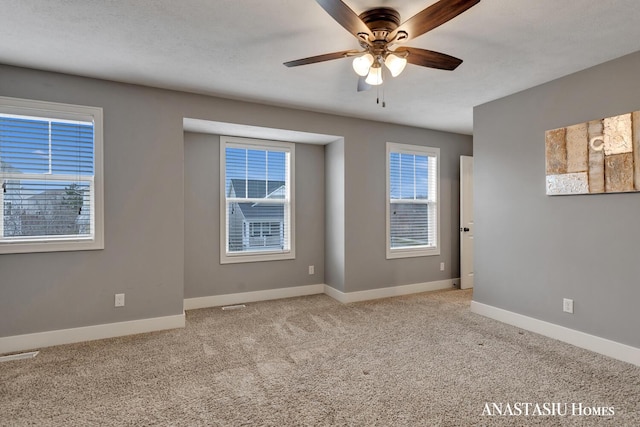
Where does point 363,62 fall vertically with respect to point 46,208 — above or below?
above

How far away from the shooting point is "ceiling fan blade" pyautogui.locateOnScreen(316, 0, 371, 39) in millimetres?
1650

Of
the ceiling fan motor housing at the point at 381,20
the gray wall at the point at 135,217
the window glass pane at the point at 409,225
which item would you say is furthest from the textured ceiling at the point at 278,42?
the window glass pane at the point at 409,225

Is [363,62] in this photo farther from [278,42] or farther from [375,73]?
[278,42]

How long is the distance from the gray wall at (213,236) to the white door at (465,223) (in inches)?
94.6

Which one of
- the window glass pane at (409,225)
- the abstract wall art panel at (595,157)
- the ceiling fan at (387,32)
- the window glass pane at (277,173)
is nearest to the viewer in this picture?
the ceiling fan at (387,32)

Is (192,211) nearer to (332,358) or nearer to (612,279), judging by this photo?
(332,358)

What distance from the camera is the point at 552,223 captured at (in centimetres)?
321

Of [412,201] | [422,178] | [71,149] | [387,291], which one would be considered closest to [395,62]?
[71,149]

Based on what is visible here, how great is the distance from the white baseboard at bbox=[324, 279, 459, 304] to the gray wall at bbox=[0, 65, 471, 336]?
107 millimetres

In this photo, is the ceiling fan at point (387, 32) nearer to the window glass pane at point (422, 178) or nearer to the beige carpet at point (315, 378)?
the beige carpet at point (315, 378)

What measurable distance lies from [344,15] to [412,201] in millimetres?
3635

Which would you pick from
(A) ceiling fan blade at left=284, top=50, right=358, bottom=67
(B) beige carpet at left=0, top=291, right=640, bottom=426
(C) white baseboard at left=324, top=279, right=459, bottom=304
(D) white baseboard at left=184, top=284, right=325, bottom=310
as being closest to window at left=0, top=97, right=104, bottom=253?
(B) beige carpet at left=0, top=291, right=640, bottom=426

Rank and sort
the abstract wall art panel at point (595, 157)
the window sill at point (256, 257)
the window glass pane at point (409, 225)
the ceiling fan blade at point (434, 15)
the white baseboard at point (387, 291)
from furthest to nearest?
the window glass pane at point (409, 225) < the white baseboard at point (387, 291) < the window sill at point (256, 257) < the abstract wall art panel at point (595, 157) < the ceiling fan blade at point (434, 15)

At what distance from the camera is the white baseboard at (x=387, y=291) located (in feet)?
14.7
